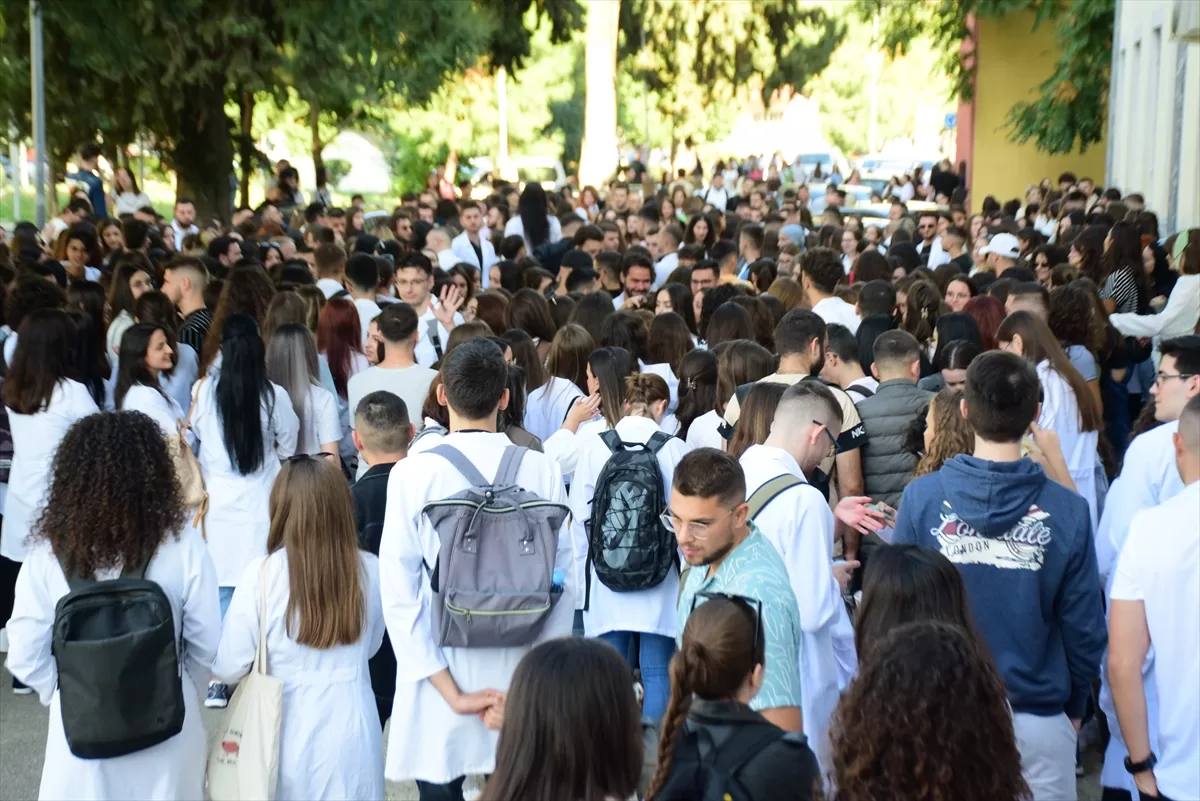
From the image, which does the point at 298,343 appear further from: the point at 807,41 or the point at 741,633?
the point at 807,41

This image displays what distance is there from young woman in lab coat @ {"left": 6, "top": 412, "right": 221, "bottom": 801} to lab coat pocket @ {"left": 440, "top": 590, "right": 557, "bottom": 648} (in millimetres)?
737

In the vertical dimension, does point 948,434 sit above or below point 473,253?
below

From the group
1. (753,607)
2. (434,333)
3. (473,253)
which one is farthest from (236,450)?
(473,253)

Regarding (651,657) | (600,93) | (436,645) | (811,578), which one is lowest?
(651,657)

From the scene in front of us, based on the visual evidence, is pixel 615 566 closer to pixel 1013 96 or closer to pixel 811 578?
pixel 811 578

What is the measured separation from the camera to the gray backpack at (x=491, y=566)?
14.3 ft

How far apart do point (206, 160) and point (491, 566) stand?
1560cm

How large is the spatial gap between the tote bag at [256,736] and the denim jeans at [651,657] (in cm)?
164

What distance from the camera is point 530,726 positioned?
9.75ft

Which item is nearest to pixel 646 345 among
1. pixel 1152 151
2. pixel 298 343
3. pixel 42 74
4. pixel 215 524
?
pixel 298 343

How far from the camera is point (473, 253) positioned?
13.6m

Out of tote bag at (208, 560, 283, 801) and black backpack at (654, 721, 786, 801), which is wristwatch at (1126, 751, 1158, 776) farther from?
tote bag at (208, 560, 283, 801)

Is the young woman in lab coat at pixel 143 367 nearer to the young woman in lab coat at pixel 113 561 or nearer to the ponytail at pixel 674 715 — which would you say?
the young woman in lab coat at pixel 113 561

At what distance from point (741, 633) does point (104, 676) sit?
1878mm
